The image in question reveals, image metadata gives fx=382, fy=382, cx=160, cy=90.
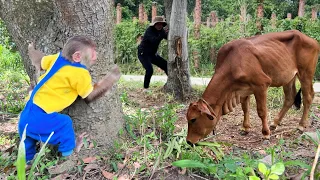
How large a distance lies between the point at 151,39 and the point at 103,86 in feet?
14.4

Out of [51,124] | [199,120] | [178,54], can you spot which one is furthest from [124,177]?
[178,54]


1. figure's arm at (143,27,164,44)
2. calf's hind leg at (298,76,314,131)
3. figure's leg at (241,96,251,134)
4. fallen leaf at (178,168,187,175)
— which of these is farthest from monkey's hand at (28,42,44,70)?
figure's arm at (143,27,164,44)

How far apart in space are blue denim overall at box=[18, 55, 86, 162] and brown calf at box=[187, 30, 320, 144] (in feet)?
4.18

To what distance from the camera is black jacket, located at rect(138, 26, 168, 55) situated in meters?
7.59

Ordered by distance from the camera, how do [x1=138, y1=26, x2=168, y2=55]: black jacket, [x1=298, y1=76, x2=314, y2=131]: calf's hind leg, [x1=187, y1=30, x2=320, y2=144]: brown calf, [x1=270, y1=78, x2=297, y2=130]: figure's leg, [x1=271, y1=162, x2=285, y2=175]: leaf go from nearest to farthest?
[x1=271, y1=162, x2=285, y2=175]: leaf, [x1=187, y1=30, x2=320, y2=144]: brown calf, [x1=298, y1=76, x2=314, y2=131]: calf's hind leg, [x1=270, y1=78, x2=297, y2=130]: figure's leg, [x1=138, y1=26, x2=168, y2=55]: black jacket

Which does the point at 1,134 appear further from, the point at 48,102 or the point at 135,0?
the point at 135,0

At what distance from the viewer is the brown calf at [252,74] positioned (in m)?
4.18

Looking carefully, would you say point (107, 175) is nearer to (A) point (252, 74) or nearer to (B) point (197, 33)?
(A) point (252, 74)

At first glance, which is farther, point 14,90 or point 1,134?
point 14,90

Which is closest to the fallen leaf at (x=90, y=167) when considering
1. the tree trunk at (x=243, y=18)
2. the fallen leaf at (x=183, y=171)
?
the fallen leaf at (x=183, y=171)

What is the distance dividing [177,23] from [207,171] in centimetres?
383

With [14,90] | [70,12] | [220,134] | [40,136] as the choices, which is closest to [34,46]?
[70,12]

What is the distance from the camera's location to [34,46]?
12.1 feet

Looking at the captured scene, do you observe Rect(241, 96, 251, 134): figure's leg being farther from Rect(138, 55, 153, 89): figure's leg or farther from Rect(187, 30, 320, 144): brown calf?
Rect(138, 55, 153, 89): figure's leg
